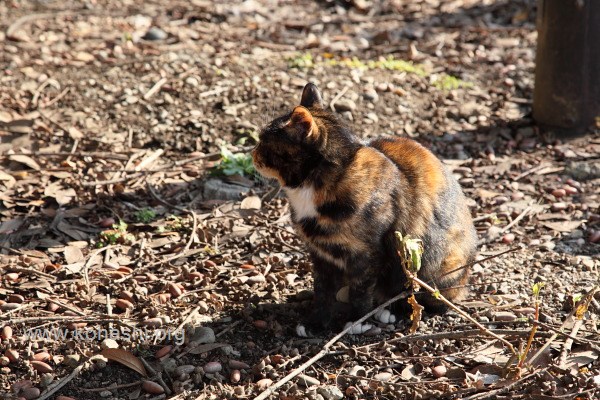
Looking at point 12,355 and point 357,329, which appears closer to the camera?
point 12,355

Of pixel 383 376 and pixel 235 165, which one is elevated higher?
pixel 235 165

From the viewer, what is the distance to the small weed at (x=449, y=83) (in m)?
8.10

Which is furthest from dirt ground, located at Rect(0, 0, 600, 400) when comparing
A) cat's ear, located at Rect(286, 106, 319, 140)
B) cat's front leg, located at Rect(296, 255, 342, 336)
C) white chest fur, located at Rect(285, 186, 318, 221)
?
cat's ear, located at Rect(286, 106, 319, 140)

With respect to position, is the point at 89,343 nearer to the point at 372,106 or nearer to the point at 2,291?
the point at 2,291

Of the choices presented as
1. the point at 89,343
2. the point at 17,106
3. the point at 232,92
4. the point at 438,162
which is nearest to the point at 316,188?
the point at 438,162

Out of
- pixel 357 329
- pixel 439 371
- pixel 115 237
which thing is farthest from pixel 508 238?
pixel 115 237

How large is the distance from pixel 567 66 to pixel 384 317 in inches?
140

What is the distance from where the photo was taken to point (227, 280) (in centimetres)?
524

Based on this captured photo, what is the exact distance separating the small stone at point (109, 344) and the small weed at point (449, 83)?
15.3 feet

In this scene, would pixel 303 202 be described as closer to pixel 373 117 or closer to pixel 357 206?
pixel 357 206

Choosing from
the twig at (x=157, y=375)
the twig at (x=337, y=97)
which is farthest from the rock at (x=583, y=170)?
the twig at (x=157, y=375)

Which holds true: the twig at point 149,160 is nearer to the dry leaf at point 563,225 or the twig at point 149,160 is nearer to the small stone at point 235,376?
the small stone at point 235,376

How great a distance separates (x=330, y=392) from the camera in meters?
4.19

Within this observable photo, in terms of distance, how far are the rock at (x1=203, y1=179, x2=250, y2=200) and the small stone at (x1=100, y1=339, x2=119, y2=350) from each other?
195 cm
